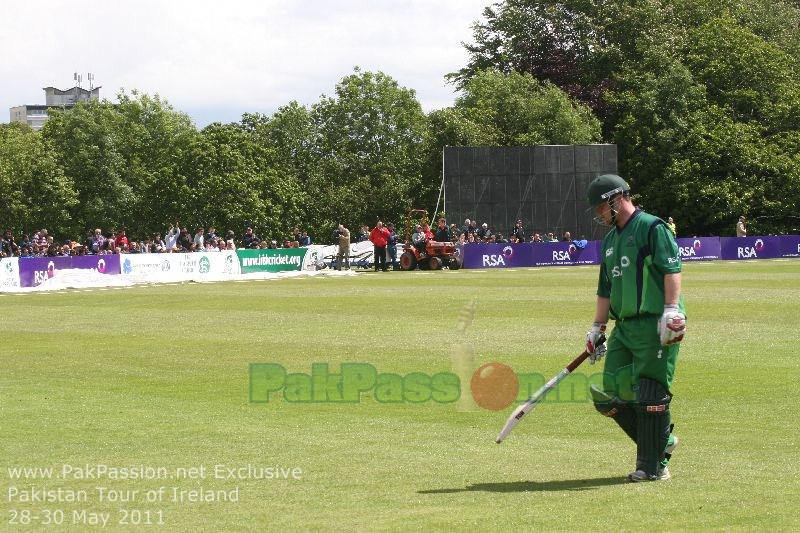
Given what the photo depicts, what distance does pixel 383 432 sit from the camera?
33.9 feet

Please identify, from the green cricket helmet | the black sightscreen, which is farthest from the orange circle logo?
the black sightscreen

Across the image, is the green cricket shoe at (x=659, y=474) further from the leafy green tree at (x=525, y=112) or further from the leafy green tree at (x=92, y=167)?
the leafy green tree at (x=92, y=167)

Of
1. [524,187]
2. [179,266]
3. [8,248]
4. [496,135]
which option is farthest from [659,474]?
[496,135]

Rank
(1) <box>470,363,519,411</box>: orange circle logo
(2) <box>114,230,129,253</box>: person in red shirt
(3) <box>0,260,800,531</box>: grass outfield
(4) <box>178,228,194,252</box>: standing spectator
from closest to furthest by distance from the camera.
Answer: (3) <box>0,260,800,531</box>: grass outfield
(1) <box>470,363,519,411</box>: orange circle logo
(2) <box>114,230,129,253</box>: person in red shirt
(4) <box>178,228,194,252</box>: standing spectator

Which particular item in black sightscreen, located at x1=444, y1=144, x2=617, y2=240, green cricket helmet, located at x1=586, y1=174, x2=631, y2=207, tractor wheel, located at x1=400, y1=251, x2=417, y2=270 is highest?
black sightscreen, located at x1=444, y1=144, x2=617, y2=240

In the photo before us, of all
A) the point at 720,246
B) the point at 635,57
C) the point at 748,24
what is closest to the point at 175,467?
the point at 720,246

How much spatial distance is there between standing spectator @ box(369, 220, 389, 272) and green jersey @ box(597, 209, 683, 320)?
3960 cm

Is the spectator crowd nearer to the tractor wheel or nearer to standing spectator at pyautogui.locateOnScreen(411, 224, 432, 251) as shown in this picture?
standing spectator at pyautogui.locateOnScreen(411, 224, 432, 251)

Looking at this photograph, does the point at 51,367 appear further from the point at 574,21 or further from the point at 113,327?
the point at 574,21

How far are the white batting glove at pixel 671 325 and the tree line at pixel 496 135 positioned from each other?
6043 centimetres

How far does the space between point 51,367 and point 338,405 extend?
215 inches

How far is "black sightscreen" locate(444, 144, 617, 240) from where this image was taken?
55219mm

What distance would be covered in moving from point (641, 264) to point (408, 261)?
4126cm

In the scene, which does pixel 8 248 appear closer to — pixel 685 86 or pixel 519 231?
pixel 519 231
